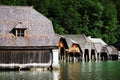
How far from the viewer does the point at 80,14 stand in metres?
154

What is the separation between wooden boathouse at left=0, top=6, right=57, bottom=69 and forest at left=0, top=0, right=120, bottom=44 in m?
72.7

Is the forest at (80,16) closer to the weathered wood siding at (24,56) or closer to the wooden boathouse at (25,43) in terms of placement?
the wooden boathouse at (25,43)

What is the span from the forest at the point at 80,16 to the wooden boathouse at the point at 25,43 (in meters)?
72.7

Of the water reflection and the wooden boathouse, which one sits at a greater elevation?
the wooden boathouse

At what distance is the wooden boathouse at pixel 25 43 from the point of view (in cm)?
5484

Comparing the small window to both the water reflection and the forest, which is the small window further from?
the forest

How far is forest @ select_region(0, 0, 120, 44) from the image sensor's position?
139m

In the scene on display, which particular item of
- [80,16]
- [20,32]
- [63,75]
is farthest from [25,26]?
[80,16]

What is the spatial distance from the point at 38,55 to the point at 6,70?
165 inches

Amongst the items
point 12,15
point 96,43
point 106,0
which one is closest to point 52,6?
point 96,43

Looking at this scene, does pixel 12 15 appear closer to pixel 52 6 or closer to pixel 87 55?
pixel 87 55

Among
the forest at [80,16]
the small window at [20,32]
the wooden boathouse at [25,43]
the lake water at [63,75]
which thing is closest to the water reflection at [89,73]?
the lake water at [63,75]

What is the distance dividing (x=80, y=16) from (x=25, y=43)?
319ft

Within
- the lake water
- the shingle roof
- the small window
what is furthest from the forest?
the lake water
